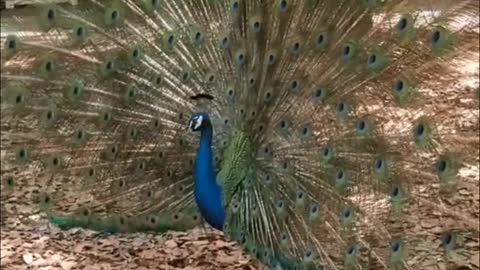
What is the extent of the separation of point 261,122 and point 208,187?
1.10ft

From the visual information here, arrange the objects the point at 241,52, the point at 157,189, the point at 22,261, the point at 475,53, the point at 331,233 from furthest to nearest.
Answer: the point at 22,261, the point at 157,189, the point at 241,52, the point at 331,233, the point at 475,53

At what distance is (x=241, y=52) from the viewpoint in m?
2.95

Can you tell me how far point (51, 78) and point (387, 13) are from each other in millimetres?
1275

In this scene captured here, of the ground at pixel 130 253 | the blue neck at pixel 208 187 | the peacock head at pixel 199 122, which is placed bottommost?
the ground at pixel 130 253

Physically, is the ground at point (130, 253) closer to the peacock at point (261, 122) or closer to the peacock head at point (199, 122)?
the peacock at point (261, 122)

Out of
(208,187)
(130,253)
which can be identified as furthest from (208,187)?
(130,253)

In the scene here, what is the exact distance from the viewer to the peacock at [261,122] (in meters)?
2.47

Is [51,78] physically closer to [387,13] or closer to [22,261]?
[22,261]

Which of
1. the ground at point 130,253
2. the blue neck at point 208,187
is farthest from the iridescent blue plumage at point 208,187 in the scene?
the ground at point 130,253

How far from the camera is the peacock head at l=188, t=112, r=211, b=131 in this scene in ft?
9.71

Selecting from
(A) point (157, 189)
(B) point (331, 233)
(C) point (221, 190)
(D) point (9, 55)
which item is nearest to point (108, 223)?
(A) point (157, 189)

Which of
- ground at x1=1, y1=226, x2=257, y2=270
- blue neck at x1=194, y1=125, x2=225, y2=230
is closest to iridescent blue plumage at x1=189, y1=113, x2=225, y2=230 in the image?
blue neck at x1=194, y1=125, x2=225, y2=230

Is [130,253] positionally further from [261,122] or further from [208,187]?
[261,122]

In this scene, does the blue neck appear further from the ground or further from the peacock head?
the ground
